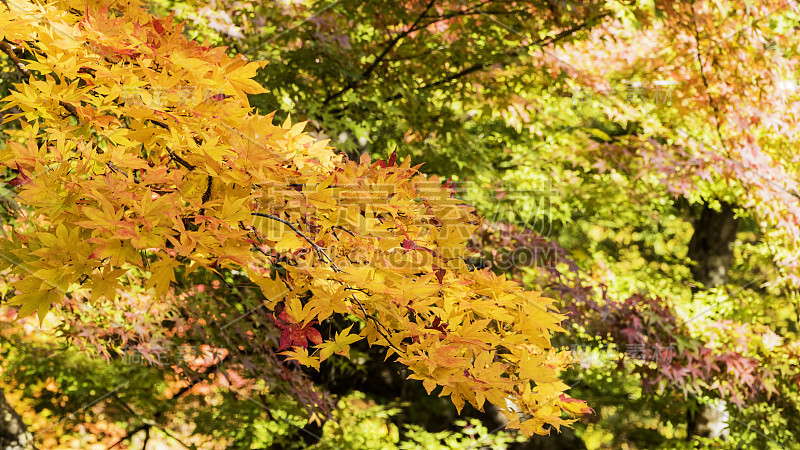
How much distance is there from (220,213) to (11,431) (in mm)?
3399

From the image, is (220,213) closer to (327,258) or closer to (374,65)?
(327,258)

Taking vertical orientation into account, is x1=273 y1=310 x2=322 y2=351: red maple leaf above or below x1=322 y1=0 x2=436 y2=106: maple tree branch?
below

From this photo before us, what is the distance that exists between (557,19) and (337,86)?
1.57 meters

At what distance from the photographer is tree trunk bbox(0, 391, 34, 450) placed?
3859 millimetres

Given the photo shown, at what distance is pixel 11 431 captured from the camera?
3.89 meters

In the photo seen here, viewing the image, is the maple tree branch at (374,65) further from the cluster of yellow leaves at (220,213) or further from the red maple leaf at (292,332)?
the red maple leaf at (292,332)

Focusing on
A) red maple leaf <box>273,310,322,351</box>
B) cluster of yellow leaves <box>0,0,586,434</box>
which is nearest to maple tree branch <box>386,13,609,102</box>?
cluster of yellow leaves <box>0,0,586,434</box>

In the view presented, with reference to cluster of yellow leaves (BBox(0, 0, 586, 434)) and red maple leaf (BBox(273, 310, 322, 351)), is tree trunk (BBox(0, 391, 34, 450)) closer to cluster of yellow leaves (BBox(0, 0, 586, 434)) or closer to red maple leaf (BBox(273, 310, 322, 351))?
cluster of yellow leaves (BBox(0, 0, 586, 434))

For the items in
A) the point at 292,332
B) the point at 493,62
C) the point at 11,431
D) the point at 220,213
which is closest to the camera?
the point at 220,213

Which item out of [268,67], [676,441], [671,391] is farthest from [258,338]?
[676,441]

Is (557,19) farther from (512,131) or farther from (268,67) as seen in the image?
(512,131)

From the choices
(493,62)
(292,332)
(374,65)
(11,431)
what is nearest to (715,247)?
(493,62)

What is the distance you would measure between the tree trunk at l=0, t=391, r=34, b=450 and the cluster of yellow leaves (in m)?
2.96

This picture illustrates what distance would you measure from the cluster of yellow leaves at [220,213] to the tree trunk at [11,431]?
2.96 meters
